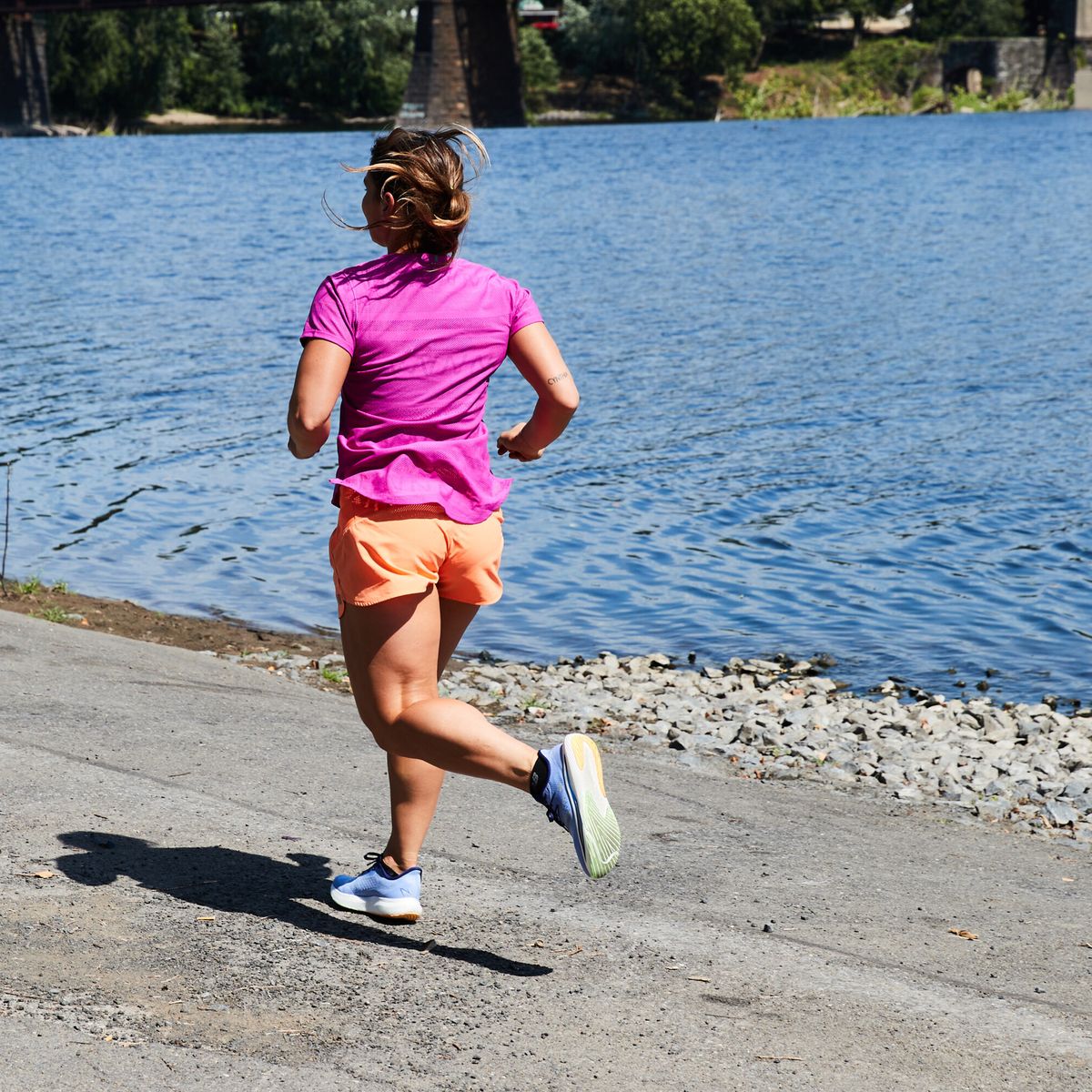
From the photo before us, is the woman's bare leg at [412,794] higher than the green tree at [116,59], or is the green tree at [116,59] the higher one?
the green tree at [116,59]

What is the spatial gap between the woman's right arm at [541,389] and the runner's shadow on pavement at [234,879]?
1.36 meters

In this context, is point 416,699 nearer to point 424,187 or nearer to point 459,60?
point 424,187

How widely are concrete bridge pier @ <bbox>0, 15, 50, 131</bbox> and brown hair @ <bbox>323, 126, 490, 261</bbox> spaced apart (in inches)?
3666

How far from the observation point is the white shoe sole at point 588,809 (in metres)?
3.70

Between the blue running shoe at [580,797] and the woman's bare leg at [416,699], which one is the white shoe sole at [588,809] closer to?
the blue running shoe at [580,797]

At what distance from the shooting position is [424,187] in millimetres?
3590

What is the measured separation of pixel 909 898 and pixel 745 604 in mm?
5960

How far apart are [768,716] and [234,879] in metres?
4.22

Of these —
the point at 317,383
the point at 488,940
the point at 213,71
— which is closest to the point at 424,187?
the point at 317,383

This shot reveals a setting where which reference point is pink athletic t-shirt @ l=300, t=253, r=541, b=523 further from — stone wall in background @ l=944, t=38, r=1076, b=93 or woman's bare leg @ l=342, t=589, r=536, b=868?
stone wall in background @ l=944, t=38, r=1076, b=93

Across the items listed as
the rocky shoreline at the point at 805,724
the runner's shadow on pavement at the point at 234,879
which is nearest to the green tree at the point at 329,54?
the rocky shoreline at the point at 805,724

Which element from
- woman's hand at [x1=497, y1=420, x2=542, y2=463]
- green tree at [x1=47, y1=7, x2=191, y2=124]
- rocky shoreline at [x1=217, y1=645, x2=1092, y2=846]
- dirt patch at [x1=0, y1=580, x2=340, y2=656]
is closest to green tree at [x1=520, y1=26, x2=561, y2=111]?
green tree at [x1=47, y1=7, x2=191, y2=124]

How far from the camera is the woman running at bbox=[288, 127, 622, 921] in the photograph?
3.60 meters

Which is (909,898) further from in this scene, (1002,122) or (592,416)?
(1002,122)
